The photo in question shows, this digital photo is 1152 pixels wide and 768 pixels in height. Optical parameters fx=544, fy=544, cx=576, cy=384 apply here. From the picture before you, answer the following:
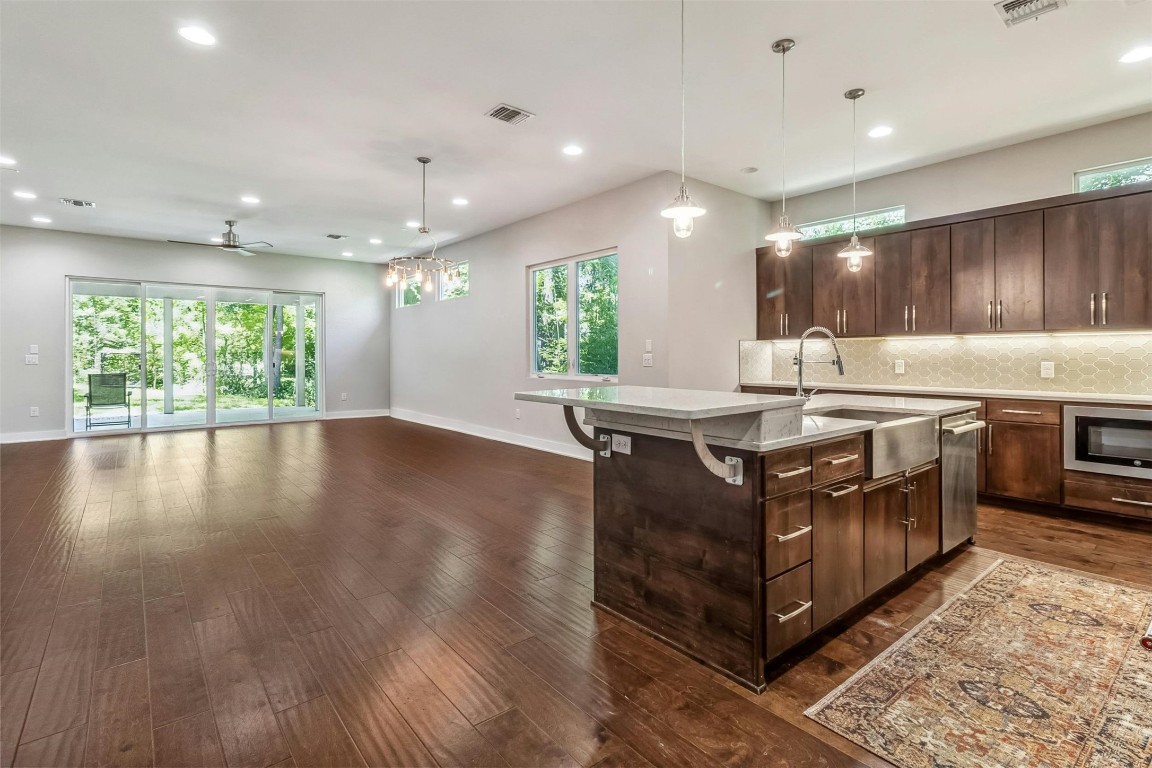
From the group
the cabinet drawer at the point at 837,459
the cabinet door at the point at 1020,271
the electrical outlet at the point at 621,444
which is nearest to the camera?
the cabinet drawer at the point at 837,459

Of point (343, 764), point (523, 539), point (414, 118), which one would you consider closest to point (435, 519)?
point (523, 539)

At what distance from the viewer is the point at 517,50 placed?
325cm

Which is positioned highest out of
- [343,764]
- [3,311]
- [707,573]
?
[3,311]

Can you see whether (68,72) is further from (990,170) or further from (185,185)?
(990,170)

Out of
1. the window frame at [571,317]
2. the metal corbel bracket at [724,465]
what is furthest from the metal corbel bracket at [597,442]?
the window frame at [571,317]

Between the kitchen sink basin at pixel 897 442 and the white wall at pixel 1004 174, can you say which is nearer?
the kitchen sink basin at pixel 897 442

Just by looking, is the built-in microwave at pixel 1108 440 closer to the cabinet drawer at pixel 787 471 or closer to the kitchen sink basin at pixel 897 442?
the kitchen sink basin at pixel 897 442

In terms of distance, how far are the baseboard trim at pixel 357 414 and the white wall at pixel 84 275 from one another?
91 millimetres

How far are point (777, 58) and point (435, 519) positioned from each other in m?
3.89

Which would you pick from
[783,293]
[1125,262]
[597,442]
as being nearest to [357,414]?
[783,293]

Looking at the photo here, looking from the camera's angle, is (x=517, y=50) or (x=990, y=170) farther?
(x=990, y=170)

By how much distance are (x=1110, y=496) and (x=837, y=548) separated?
3.19 meters

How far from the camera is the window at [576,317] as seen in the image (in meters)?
6.11

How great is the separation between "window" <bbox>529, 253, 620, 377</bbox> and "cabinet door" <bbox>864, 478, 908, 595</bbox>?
3520mm
